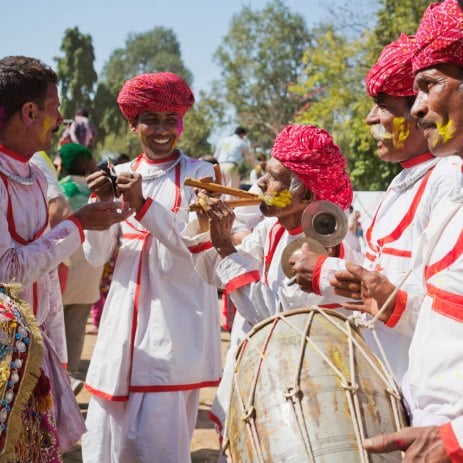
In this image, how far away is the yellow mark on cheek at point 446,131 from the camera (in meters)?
2.19

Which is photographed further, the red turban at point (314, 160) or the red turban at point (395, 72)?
the red turban at point (314, 160)

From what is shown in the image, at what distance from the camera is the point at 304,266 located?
2928 millimetres

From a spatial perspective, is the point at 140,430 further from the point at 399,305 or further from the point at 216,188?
the point at 399,305

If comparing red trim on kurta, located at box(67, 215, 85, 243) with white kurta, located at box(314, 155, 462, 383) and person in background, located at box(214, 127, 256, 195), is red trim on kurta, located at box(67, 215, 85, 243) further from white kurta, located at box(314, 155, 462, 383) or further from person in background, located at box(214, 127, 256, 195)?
person in background, located at box(214, 127, 256, 195)

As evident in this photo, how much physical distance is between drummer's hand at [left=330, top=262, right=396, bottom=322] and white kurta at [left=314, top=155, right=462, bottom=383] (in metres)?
0.14

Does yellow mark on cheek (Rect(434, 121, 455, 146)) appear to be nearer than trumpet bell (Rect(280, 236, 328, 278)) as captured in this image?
Yes

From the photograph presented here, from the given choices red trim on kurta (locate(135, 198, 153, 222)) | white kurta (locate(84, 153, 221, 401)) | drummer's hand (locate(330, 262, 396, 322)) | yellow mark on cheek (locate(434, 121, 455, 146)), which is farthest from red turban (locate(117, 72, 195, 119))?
yellow mark on cheek (locate(434, 121, 455, 146))

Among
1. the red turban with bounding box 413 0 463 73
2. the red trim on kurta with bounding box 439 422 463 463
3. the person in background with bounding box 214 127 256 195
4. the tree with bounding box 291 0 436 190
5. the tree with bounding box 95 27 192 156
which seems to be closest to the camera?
the red trim on kurta with bounding box 439 422 463 463

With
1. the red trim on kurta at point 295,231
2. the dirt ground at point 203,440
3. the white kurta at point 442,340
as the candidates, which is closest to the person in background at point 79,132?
the dirt ground at point 203,440

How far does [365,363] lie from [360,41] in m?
20.5

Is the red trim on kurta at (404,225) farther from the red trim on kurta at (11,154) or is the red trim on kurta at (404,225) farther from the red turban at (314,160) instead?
the red trim on kurta at (11,154)

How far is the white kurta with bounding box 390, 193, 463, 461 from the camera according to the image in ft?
6.42

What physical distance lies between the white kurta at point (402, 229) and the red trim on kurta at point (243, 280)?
0.35 metres

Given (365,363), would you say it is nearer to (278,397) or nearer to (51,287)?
(278,397)
